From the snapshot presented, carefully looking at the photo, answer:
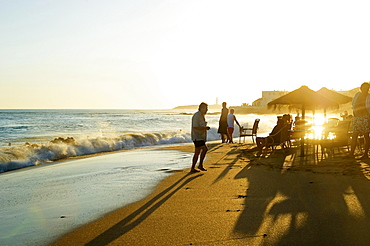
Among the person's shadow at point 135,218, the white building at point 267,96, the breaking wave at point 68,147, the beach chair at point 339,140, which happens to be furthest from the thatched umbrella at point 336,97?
the white building at point 267,96

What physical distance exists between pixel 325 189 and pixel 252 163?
351 cm

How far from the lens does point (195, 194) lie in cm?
579

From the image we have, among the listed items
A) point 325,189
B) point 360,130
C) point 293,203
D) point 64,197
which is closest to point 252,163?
point 360,130

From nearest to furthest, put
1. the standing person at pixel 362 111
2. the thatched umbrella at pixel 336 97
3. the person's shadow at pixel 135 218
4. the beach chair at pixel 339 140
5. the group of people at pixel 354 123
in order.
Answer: the person's shadow at pixel 135 218 < the group of people at pixel 354 123 < the standing person at pixel 362 111 < the beach chair at pixel 339 140 < the thatched umbrella at pixel 336 97

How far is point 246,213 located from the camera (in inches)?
180

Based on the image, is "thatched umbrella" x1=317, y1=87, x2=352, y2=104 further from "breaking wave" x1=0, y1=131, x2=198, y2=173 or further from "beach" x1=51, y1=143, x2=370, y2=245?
"beach" x1=51, y1=143, x2=370, y2=245

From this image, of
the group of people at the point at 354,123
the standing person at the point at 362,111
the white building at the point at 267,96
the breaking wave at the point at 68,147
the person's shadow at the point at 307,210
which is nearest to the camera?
the person's shadow at the point at 307,210

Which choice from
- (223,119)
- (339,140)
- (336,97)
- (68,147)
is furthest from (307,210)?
(336,97)

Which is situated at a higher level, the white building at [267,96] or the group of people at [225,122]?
the white building at [267,96]

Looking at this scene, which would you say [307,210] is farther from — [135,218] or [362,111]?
[362,111]

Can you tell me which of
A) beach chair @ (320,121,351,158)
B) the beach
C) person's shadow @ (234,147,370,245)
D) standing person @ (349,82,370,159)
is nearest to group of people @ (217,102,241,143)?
beach chair @ (320,121,351,158)

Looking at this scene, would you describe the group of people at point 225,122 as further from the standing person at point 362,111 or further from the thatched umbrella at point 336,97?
the standing person at point 362,111

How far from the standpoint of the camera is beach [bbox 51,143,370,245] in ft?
12.3

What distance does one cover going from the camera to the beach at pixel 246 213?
3734 millimetres
